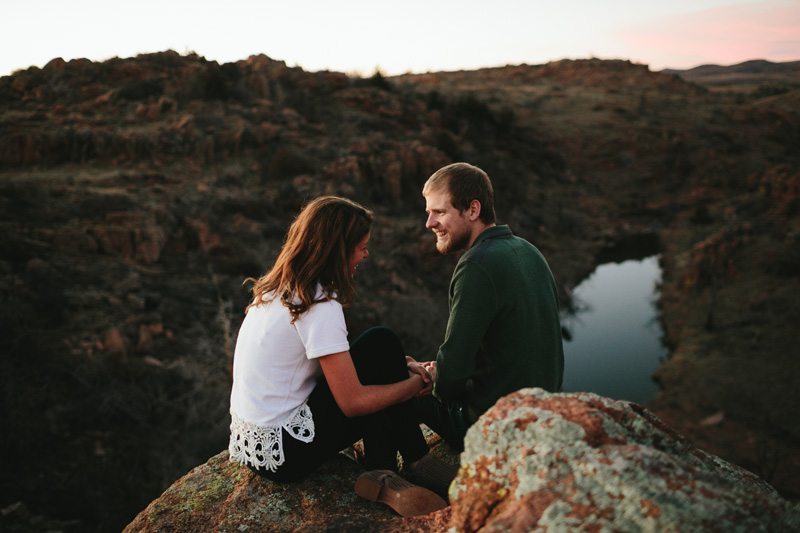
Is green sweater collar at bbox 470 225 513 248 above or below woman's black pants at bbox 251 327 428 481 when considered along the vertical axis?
above

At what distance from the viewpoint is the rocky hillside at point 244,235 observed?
566 centimetres

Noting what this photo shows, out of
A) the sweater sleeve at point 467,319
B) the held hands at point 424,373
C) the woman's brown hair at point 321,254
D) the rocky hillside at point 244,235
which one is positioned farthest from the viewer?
the rocky hillside at point 244,235

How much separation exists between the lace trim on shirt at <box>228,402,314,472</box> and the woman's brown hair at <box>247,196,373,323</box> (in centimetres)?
51

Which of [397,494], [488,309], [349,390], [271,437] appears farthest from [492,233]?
[271,437]

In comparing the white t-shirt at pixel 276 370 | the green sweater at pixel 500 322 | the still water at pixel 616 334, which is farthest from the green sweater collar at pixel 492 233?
the still water at pixel 616 334

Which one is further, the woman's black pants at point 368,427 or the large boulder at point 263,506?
the woman's black pants at point 368,427

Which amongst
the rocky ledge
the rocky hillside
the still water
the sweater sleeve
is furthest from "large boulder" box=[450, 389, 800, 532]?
the still water

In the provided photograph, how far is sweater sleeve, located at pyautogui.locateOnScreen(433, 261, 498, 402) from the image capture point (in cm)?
182

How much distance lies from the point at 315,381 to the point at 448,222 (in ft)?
3.00

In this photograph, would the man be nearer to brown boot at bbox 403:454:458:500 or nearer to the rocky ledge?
brown boot at bbox 403:454:458:500

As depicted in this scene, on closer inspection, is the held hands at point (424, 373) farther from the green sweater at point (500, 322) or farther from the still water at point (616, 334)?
the still water at point (616, 334)

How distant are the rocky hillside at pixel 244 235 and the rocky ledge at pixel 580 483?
4507 mm

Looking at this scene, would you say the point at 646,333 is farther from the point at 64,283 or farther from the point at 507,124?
the point at 507,124

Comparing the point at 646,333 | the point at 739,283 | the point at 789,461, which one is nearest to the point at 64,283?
the point at 789,461
